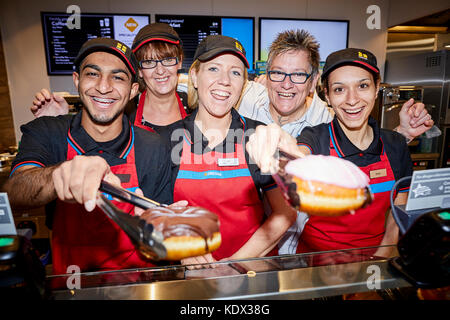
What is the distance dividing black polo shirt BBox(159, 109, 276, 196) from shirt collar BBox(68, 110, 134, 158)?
25 centimetres

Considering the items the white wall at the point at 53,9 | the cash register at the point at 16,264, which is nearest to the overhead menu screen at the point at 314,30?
the white wall at the point at 53,9

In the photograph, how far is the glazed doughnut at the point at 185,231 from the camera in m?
0.73

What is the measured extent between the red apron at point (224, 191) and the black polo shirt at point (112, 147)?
0.11 meters

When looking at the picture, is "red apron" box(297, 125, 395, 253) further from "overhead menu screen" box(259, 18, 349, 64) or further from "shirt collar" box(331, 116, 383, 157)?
"overhead menu screen" box(259, 18, 349, 64)

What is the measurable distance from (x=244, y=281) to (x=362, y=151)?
1.05m

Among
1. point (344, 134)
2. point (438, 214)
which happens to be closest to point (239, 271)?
point (438, 214)

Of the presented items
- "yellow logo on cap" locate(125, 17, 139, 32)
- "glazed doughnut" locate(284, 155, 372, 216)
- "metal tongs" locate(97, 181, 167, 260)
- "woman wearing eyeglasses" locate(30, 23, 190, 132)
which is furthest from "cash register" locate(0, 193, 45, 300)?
"yellow logo on cap" locate(125, 17, 139, 32)

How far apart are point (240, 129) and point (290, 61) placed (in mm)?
663

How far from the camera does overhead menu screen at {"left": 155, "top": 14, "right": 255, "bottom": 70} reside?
4437 millimetres

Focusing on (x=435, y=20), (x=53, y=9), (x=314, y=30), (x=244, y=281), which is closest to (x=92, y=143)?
(x=244, y=281)

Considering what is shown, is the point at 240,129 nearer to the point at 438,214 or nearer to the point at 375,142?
the point at 375,142

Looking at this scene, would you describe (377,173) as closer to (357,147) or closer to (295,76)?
(357,147)

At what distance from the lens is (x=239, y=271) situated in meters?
1.06

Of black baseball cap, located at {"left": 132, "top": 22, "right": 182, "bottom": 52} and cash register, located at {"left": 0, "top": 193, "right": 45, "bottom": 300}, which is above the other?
black baseball cap, located at {"left": 132, "top": 22, "right": 182, "bottom": 52}
